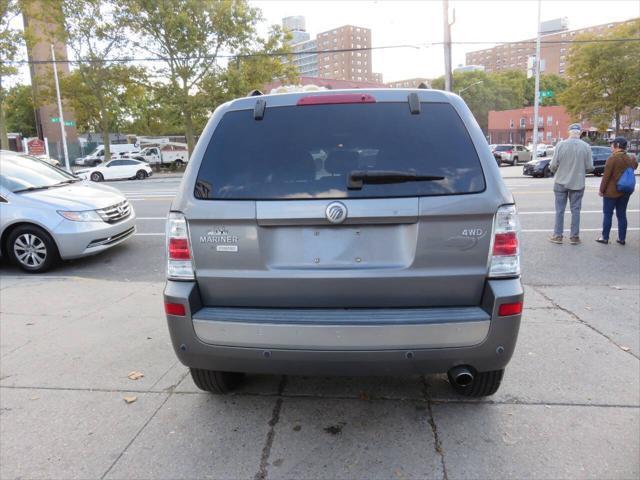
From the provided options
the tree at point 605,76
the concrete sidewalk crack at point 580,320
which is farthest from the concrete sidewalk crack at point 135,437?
the tree at point 605,76

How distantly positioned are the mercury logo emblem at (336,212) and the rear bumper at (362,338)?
49 centimetres

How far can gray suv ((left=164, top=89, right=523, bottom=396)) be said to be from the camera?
2508 millimetres

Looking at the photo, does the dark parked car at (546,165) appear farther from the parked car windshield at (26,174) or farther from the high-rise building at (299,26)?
the high-rise building at (299,26)

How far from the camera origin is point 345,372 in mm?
2602

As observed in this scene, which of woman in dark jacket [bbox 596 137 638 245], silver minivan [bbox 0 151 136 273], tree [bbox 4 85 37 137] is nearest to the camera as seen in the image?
silver minivan [bbox 0 151 136 273]

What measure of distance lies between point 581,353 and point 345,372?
7.87 ft

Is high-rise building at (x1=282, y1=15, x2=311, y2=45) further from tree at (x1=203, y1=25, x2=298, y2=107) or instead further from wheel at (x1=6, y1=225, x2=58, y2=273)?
wheel at (x1=6, y1=225, x2=58, y2=273)

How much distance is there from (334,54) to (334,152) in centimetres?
4675

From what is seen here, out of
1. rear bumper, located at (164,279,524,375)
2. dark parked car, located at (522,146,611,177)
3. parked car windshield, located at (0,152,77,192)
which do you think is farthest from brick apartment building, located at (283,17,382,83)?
rear bumper, located at (164,279,524,375)

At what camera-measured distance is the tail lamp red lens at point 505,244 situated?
8.39ft

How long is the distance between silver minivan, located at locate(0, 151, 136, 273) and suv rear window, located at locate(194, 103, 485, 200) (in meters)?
5.23

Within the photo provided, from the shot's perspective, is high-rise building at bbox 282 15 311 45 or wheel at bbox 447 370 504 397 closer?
wheel at bbox 447 370 504 397

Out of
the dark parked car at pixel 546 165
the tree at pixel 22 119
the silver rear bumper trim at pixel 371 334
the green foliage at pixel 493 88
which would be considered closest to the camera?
the silver rear bumper trim at pixel 371 334

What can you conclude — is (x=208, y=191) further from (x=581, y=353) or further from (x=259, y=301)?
→ (x=581, y=353)
